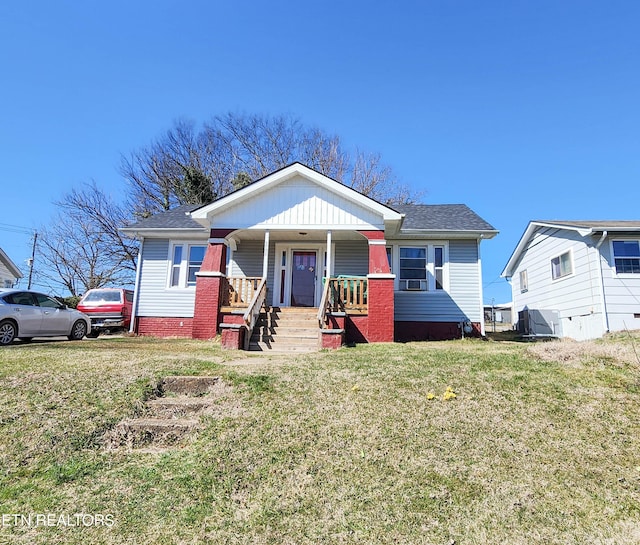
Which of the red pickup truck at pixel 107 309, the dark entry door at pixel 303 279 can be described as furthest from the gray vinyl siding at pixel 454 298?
the red pickup truck at pixel 107 309

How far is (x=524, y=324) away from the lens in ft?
53.8

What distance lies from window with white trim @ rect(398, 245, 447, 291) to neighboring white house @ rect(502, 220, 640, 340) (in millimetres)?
4115

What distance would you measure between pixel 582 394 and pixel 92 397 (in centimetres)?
610

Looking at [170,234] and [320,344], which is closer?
[320,344]

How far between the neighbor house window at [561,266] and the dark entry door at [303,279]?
337 inches

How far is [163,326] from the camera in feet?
44.5

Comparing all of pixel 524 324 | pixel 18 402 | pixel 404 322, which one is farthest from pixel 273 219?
pixel 524 324

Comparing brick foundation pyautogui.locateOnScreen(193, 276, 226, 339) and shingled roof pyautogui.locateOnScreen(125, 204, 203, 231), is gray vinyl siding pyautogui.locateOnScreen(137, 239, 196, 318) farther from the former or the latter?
brick foundation pyautogui.locateOnScreen(193, 276, 226, 339)

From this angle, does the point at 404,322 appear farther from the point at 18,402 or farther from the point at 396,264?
the point at 18,402

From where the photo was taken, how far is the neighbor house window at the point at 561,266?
43.0 ft

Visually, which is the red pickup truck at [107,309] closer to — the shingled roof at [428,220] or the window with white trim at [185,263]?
the window with white trim at [185,263]

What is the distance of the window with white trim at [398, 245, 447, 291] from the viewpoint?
13141mm

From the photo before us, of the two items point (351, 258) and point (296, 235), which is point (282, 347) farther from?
point (351, 258)

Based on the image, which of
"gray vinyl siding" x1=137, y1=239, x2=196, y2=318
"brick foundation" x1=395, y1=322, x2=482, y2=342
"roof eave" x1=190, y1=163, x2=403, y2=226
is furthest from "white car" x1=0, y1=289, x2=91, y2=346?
"brick foundation" x1=395, y1=322, x2=482, y2=342
